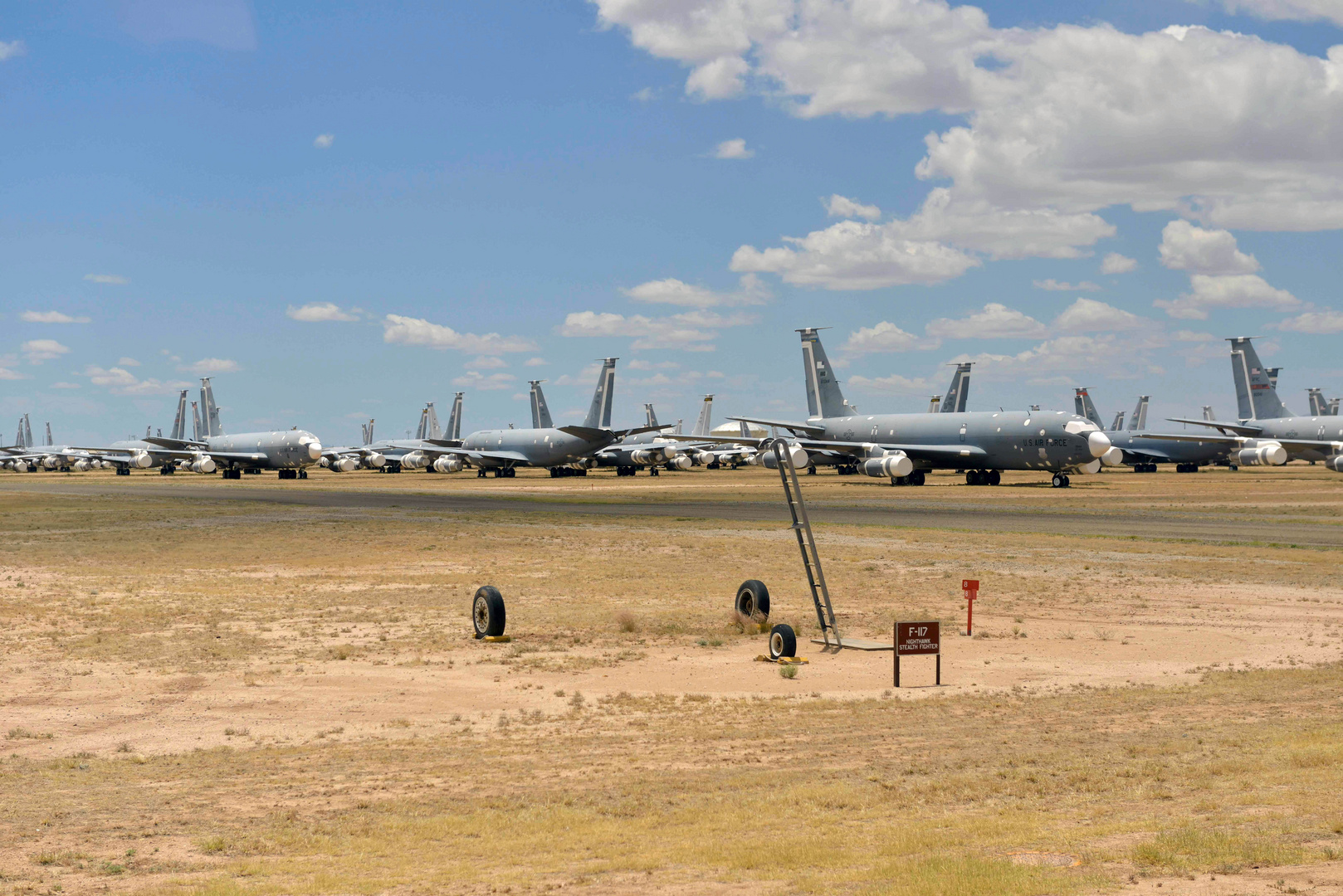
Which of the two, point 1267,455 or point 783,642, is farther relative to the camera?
point 1267,455

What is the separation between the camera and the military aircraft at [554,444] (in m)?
104

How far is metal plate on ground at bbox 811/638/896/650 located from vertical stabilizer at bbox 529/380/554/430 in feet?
325

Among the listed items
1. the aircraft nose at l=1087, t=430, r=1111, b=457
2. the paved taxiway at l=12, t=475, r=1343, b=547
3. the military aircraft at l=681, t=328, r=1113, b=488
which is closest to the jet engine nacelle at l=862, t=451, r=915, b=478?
the military aircraft at l=681, t=328, r=1113, b=488

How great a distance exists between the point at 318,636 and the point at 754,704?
9269mm

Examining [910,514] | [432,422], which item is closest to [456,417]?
[432,422]

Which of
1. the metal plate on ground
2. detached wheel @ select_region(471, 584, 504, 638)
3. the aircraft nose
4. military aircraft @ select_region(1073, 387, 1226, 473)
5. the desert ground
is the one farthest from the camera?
military aircraft @ select_region(1073, 387, 1226, 473)

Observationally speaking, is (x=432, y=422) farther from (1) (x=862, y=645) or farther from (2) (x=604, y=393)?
(1) (x=862, y=645)

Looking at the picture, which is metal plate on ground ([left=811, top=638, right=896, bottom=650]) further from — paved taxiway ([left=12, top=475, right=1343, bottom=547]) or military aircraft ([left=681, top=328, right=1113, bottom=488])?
military aircraft ([left=681, top=328, right=1113, bottom=488])

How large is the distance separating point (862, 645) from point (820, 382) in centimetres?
8415

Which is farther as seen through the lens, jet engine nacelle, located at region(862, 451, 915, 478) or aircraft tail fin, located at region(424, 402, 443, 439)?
aircraft tail fin, located at region(424, 402, 443, 439)

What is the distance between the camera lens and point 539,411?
12019 cm

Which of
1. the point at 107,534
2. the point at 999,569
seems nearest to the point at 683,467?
the point at 107,534

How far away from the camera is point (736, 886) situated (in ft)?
27.3

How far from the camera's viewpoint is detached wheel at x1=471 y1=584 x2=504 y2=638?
20.6m
